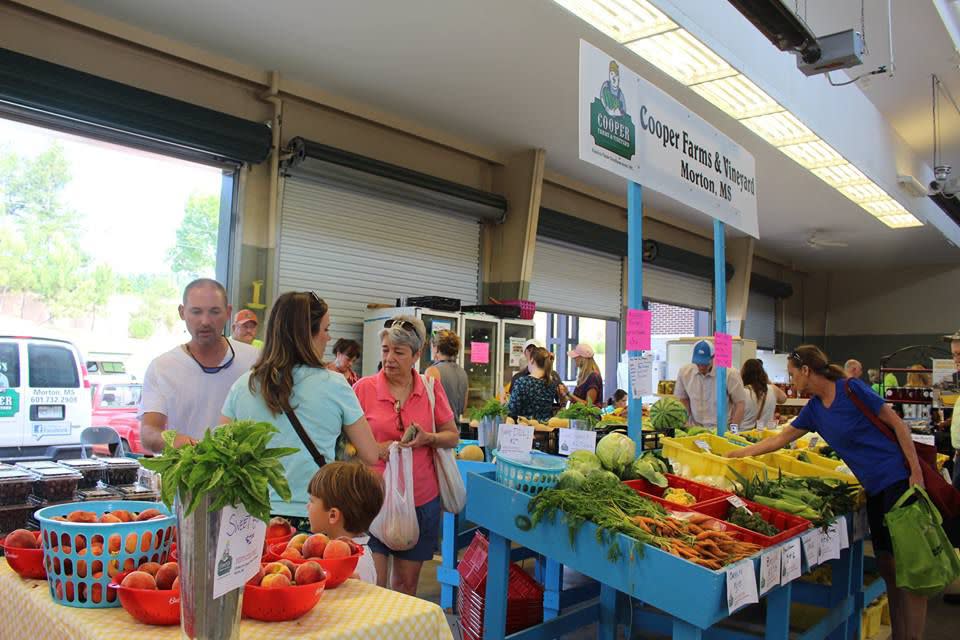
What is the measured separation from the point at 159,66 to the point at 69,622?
18.8ft

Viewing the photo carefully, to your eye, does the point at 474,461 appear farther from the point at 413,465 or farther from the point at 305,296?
the point at 305,296

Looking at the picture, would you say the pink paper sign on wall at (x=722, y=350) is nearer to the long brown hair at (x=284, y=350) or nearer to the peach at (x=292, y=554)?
the long brown hair at (x=284, y=350)

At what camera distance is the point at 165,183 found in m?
6.58

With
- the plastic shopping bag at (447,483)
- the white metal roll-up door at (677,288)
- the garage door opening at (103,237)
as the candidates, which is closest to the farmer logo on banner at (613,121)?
the plastic shopping bag at (447,483)

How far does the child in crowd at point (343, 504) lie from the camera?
7.06 ft

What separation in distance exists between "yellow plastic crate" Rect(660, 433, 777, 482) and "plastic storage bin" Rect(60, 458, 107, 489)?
2.72 metres

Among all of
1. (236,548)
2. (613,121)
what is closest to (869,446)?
(613,121)

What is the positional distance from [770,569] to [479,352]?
228 inches

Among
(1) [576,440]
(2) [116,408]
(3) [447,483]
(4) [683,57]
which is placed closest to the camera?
(3) [447,483]

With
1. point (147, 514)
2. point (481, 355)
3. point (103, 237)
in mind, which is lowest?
point (147, 514)

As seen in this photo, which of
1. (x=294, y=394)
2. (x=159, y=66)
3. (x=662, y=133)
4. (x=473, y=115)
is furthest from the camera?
(x=473, y=115)

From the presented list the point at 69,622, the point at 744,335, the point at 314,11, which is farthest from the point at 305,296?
the point at 744,335

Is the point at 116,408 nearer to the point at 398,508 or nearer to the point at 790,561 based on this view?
the point at 398,508

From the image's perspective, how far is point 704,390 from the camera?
20.4 feet
